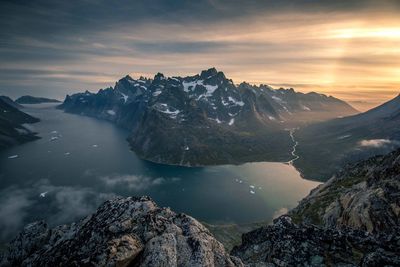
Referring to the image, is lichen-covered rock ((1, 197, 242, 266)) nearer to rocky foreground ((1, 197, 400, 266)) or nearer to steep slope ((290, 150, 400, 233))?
rocky foreground ((1, 197, 400, 266))

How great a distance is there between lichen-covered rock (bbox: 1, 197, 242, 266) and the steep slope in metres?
41.4

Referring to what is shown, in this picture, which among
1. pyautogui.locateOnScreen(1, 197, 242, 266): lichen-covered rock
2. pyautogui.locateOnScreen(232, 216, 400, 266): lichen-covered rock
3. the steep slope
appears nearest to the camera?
pyautogui.locateOnScreen(1, 197, 242, 266): lichen-covered rock

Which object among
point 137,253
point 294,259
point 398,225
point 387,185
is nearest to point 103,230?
point 137,253

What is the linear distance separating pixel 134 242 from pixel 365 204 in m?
55.5

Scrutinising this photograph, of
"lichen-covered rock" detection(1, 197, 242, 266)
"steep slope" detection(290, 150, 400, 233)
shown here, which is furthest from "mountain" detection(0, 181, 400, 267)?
"steep slope" detection(290, 150, 400, 233)

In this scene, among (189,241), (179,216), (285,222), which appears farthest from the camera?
(285,222)

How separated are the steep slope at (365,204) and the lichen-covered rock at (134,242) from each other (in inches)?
1629

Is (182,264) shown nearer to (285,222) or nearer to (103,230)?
(103,230)

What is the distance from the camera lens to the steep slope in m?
56.8

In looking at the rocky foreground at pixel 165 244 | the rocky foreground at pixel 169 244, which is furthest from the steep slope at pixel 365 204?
the rocky foreground at pixel 165 244

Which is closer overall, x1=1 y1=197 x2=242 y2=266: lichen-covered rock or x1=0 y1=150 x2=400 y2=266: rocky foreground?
x1=1 y1=197 x2=242 y2=266: lichen-covered rock

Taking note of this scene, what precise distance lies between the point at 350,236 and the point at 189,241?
19.0 metres

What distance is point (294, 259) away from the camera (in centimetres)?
3116

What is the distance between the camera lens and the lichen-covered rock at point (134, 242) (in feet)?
77.1
